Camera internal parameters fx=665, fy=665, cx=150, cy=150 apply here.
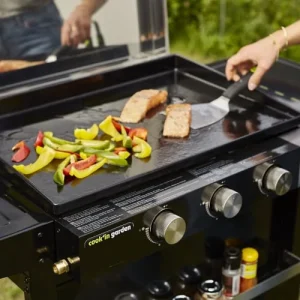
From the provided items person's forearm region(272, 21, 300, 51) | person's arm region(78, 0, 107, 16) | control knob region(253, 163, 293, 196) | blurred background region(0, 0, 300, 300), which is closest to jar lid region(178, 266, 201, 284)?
control knob region(253, 163, 293, 196)

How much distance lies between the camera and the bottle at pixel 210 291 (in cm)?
179

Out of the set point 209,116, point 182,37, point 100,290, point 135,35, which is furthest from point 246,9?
point 100,290

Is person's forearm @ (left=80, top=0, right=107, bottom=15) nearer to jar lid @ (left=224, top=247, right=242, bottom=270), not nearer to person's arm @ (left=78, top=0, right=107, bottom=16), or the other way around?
person's arm @ (left=78, top=0, right=107, bottom=16)

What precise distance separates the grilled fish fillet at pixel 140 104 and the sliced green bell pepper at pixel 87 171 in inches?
9.8

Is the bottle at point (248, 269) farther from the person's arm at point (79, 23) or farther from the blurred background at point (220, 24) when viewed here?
the blurred background at point (220, 24)

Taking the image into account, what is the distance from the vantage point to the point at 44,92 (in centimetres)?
176

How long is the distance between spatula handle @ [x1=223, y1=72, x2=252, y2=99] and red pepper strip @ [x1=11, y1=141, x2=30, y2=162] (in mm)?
561

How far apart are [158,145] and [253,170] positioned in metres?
0.23

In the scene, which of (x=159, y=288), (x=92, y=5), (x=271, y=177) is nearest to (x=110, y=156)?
(x=271, y=177)

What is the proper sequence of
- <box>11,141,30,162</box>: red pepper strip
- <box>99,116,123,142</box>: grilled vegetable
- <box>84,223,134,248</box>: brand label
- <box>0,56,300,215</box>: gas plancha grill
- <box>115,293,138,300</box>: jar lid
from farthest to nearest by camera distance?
<box>115,293,138,300</box>: jar lid → <box>99,116,123,142</box>: grilled vegetable → <box>11,141,30,162</box>: red pepper strip → <box>0,56,300,215</box>: gas plancha grill → <box>84,223,134,248</box>: brand label

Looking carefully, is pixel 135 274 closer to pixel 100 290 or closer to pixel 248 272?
pixel 100 290

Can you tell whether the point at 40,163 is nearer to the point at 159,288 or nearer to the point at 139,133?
the point at 139,133

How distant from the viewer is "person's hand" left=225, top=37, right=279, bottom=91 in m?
1.78

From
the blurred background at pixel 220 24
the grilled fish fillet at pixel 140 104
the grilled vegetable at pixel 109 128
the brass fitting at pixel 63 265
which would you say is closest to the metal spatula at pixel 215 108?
the grilled fish fillet at pixel 140 104
